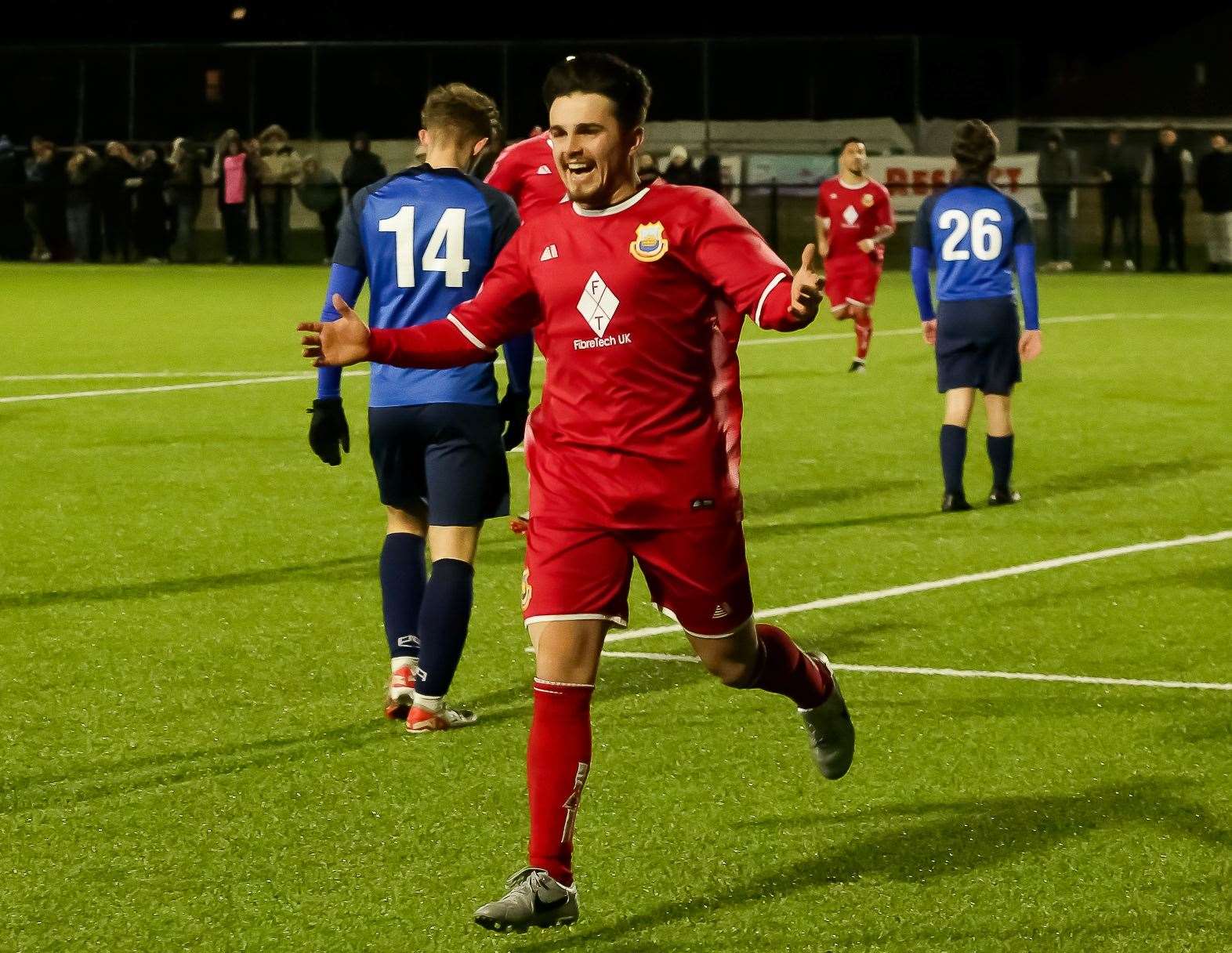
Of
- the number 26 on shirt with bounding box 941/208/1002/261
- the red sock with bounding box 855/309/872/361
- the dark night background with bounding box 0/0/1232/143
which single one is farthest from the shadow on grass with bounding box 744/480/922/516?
the dark night background with bounding box 0/0/1232/143

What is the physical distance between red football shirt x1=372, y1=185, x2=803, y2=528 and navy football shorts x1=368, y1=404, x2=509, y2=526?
1.53m

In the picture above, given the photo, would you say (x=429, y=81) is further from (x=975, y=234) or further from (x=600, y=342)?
(x=600, y=342)

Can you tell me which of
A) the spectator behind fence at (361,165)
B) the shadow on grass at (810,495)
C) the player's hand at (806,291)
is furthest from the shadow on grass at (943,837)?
the spectator behind fence at (361,165)

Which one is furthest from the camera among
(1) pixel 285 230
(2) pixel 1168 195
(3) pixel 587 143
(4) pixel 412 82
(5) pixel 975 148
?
(4) pixel 412 82

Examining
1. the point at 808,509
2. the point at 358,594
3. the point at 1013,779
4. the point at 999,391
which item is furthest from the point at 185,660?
the point at 999,391

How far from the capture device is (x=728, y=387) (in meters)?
4.81

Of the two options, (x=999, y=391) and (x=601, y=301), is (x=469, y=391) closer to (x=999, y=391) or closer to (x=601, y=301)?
(x=601, y=301)

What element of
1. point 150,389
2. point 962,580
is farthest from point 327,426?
point 150,389

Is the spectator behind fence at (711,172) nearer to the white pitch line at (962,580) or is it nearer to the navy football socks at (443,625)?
the white pitch line at (962,580)

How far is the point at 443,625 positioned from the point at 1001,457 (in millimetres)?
5409

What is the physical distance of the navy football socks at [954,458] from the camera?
10.8 m

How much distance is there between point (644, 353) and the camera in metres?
4.68

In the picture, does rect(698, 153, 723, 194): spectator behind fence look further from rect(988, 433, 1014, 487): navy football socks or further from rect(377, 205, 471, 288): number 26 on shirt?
rect(377, 205, 471, 288): number 26 on shirt

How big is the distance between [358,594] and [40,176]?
26159 millimetres
